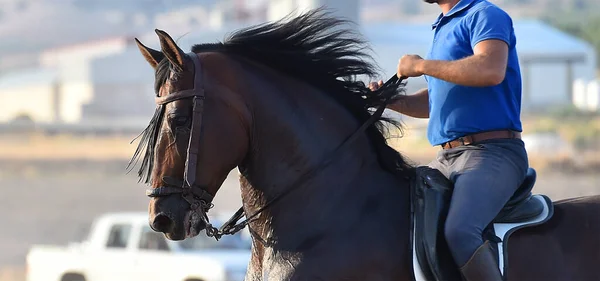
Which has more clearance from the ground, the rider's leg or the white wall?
the rider's leg

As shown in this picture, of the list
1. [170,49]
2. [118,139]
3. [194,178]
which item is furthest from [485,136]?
[118,139]

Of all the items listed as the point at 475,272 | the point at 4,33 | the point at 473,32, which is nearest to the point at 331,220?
the point at 475,272

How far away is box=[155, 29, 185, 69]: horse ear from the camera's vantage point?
5277 millimetres

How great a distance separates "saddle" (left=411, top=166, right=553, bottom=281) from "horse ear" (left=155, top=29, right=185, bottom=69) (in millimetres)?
1215

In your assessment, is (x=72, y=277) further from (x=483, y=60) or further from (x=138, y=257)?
(x=483, y=60)

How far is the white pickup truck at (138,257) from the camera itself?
49.1ft

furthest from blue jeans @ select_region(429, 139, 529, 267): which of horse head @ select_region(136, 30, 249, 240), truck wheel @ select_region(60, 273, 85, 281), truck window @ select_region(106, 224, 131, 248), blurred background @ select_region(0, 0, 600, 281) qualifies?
truck wheel @ select_region(60, 273, 85, 281)

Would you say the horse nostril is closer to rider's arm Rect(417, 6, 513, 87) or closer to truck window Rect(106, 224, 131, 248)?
rider's arm Rect(417, 6, 513, 87)

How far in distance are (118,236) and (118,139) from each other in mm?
37953

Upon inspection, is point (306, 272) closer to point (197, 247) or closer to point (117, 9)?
point (197, 247)

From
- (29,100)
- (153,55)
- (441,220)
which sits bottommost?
(29,100)

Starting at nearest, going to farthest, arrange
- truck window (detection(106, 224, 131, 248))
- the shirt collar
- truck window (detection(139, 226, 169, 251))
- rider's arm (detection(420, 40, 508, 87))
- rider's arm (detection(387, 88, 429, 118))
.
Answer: rider's arm (detection(420, 40, 508, 87)), the shirt collar, rider's arm (detection(387, 88, 429, 118)), truck window (detection(139, 226, 169, 251)), truck window (detection(106, 224, 131, 248))

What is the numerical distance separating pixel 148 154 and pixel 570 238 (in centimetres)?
200

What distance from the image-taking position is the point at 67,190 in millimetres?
37312
